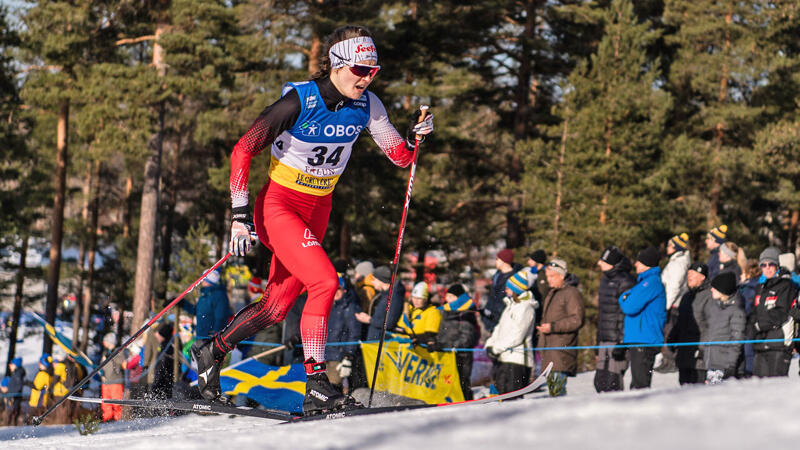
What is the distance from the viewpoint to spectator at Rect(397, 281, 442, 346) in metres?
8.64

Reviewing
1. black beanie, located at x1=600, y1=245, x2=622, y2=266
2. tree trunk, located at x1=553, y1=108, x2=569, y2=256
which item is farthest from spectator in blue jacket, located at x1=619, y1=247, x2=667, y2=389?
tree trunk, located at x1=553, y1=108, x2=569, y2=256

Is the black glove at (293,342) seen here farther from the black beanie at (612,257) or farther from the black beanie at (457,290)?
the black beanie at (612,257)

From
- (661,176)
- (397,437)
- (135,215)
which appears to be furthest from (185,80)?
(135,215)

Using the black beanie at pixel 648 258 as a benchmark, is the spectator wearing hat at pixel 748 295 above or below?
below

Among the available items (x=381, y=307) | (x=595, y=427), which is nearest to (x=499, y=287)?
(x=381, y=307)

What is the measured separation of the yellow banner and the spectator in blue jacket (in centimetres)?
180

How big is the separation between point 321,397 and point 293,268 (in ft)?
2.54

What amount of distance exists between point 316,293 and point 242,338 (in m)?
0.75

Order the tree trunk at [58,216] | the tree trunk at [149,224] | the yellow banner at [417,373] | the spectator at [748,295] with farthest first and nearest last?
the tree trunk at [58,216], the tree trunk at [149,224], the spectator at [748,295], the yellow banner at [417,373]

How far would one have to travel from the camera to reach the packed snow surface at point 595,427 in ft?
7.17

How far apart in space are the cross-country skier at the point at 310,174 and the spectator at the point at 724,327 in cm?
469

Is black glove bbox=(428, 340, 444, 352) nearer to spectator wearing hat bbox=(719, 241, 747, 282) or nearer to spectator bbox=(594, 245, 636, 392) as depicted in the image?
spectator bbox=(594, 245, 636, 392)

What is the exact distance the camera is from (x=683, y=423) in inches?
91.0

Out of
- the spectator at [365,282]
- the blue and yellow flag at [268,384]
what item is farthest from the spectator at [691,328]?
the blue and yellow flag at [268,384]
